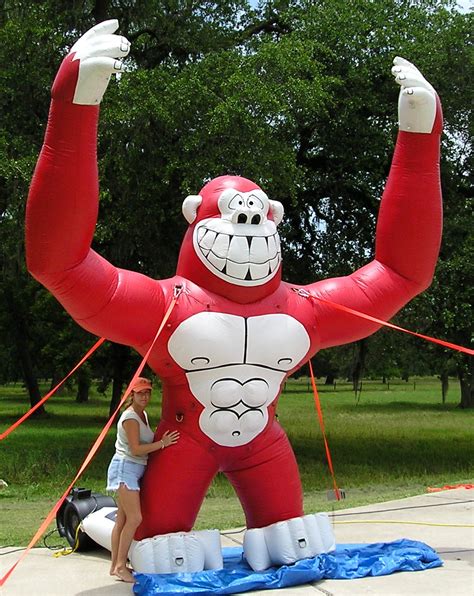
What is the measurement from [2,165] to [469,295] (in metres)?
6.11

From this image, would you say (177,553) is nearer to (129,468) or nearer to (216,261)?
(129,468)

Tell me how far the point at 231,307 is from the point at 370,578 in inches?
71.0

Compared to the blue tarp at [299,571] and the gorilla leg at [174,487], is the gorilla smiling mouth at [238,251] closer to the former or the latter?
the gorilla leg at [174,487]

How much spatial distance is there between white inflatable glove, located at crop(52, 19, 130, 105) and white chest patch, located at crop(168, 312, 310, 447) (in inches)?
55.5

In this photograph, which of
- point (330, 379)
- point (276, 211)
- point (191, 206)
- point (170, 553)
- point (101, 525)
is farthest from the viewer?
point (330, 379)

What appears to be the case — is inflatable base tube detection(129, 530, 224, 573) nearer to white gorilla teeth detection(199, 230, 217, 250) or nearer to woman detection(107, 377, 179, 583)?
woman detection(107, 377, 179, 583)

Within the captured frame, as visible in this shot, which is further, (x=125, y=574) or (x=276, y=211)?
(x=276, y=211)

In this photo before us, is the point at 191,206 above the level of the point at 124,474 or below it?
above

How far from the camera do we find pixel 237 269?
5.01m

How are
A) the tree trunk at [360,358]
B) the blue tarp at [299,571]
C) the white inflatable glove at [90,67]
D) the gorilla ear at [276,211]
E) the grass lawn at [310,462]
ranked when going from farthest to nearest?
the tree trunk at [360,358]
the grass lawn at [310,462]
the gorilla ear at [276,211]
the blue tarp at [299,571]
the white inflatable glove at [90,67]

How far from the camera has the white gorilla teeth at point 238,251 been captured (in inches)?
197

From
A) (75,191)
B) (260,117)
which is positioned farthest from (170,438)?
(260,117)

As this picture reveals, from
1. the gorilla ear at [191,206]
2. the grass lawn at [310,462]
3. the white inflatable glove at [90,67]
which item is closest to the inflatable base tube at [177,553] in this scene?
the gorilla ear at [191,206]

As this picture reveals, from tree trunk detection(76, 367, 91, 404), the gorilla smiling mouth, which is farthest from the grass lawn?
the gorilla smiling mouth
